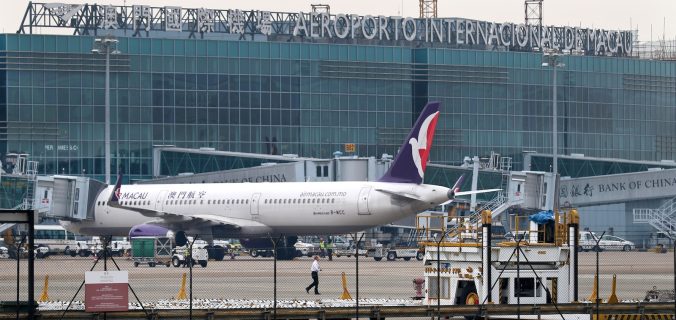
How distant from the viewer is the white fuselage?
2921 inches

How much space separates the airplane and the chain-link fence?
143 centimetres

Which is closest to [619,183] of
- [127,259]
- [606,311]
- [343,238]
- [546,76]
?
[343,238]

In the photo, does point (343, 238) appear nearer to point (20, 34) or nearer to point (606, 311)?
point (20, 34)

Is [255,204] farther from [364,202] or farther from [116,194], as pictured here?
[116,194]

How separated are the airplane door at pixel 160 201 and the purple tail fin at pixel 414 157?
13311 millimetres

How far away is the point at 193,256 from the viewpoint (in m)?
68.6

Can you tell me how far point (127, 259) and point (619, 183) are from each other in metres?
41.5

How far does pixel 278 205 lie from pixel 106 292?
1792 inches

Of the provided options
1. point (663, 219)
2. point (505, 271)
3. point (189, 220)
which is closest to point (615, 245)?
point (663, 219)

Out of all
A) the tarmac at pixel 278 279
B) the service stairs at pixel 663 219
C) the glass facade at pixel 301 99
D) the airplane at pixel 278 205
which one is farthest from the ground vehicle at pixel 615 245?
the glass facade at pixel 301 99

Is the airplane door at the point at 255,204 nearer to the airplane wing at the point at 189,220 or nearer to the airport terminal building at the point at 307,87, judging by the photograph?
the airplane wing at the point at 189,220

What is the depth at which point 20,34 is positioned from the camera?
398ft

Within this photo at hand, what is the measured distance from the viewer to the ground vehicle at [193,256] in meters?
66.4

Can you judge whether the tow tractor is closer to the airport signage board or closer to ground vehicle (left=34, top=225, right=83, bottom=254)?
ground vehicle (left=34, top=225, right=83, bottom=254)
